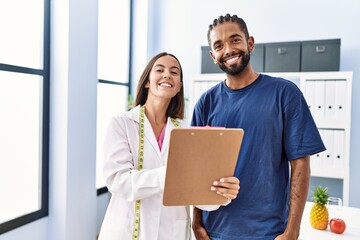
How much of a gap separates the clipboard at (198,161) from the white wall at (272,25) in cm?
264

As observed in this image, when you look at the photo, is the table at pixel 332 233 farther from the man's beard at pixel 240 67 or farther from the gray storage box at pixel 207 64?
the gray storage box at pixel 207 64

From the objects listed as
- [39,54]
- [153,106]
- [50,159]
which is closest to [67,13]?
[39,54]

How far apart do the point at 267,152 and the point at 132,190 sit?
21.3 inches

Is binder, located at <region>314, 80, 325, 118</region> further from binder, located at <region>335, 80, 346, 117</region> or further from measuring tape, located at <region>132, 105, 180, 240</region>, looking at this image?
measuring tape, located at <region>132, 105, 180, 240</region>

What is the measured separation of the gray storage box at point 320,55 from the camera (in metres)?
2.91

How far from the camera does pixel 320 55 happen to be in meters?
2.96

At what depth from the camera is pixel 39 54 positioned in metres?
2.56

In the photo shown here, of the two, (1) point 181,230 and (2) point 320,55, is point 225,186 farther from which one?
(2) point 320,55

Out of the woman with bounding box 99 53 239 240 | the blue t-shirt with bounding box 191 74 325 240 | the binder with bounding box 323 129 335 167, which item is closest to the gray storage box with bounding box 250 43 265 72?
the binder with bounding box 323 129 335 167

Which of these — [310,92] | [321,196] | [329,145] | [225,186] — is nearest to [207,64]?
[310,92]

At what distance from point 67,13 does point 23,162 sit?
3.96ft

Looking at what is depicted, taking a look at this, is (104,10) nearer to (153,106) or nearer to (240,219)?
(153,106)

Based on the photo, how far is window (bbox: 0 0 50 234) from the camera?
2.34 m

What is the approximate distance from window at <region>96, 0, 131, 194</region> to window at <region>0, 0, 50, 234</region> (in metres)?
0.90
